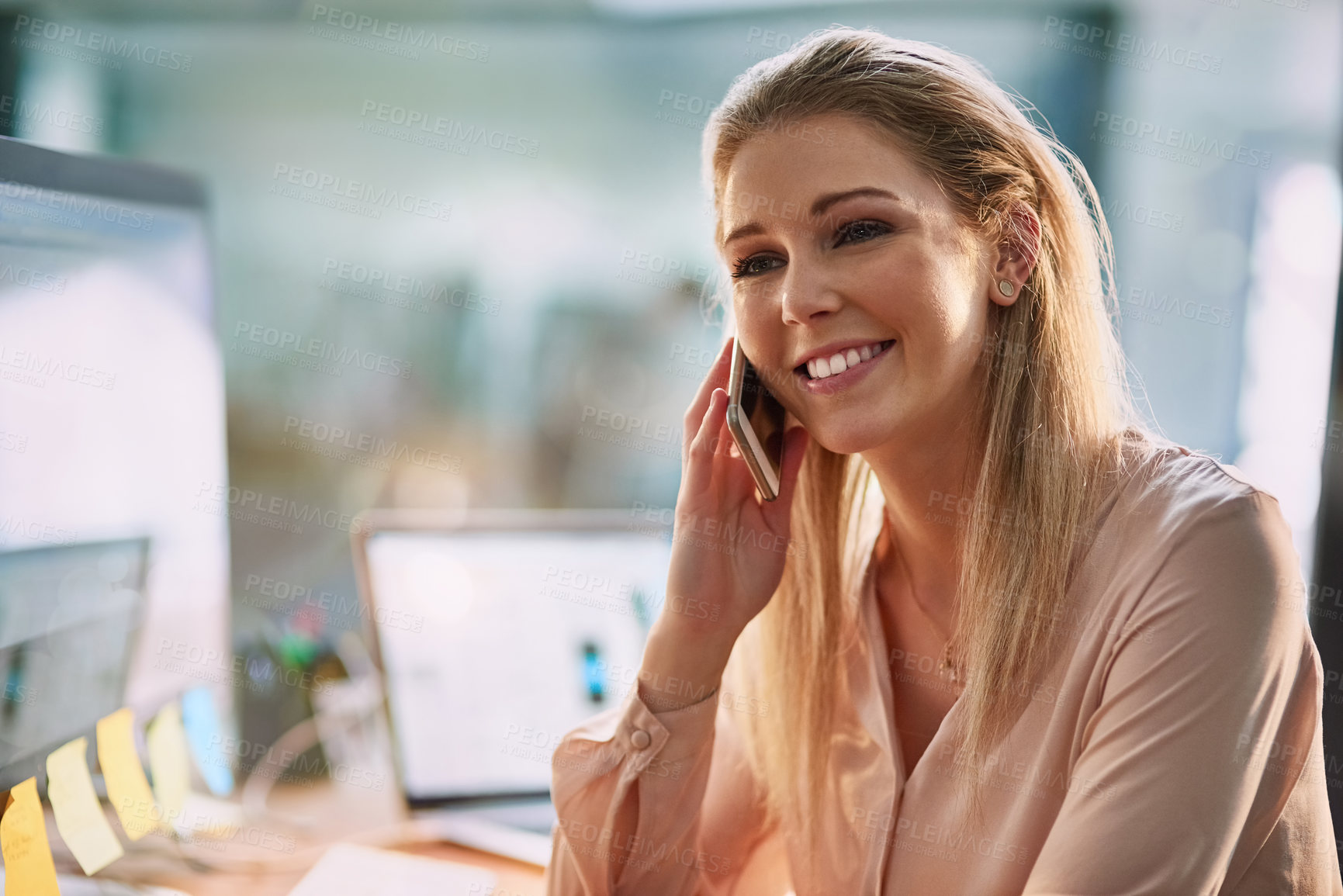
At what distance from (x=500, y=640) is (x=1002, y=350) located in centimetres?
86

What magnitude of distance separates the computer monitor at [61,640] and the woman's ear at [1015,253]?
1.03 m

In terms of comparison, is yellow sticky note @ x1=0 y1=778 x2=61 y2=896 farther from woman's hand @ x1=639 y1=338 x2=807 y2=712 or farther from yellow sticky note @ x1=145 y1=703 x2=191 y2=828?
woman's hand @ x1=639 y1=338 x2=807 y2=712

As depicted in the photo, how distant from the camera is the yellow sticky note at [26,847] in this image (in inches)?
36.1

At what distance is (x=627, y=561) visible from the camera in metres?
1.57

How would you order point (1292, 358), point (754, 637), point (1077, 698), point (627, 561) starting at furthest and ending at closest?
point (1292, 358)
point (627, 561)
point (754, 637)
point (1077, 698)

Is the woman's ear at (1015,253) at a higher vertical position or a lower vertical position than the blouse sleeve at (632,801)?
higher

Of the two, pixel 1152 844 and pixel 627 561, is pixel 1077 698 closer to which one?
pixel 1152 844

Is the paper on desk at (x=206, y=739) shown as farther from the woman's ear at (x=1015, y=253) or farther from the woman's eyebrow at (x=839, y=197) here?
the woman's ear at (x=1015, y=253)

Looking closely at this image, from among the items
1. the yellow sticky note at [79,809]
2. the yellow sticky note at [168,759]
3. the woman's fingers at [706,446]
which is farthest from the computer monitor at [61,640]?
the woman's fingers at [706,446]

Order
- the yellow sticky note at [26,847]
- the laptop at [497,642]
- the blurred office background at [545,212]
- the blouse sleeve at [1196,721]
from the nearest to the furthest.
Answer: the blouse sleeve at [1196,721]
the yellow sticky note at [26,847]
the laptop at [497,642]
the blurred office background at [545,212]

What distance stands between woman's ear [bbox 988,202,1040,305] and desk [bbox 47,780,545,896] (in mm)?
907

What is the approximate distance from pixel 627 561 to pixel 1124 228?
4.74 ft

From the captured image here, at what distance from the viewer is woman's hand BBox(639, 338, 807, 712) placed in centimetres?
113

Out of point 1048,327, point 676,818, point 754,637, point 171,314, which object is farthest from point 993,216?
point 171,314
